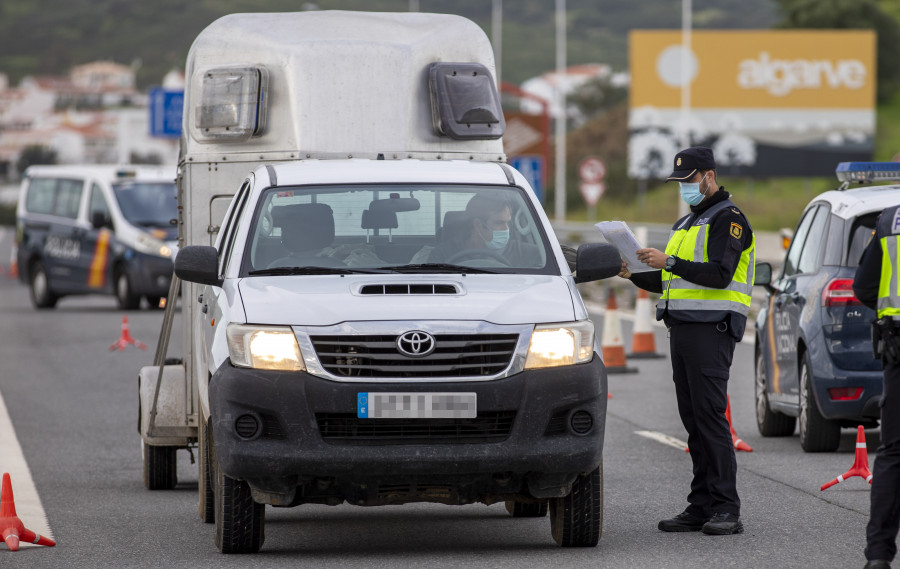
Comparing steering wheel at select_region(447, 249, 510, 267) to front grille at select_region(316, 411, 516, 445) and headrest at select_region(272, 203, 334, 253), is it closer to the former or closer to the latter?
headrest at select_region(272, 203, 334, 253)

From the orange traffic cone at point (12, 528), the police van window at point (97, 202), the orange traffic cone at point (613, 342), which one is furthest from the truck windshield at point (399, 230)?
the police van window at point (97, 202)

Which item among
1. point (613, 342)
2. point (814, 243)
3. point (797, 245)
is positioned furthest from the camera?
point (613, 342)

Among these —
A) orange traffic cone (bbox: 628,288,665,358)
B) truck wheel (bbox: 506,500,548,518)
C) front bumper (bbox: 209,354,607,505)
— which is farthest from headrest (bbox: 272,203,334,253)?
orange traffic cone (bbox: 628,288,665,358)

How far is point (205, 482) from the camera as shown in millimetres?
8547

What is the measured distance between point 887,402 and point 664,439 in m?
5.60

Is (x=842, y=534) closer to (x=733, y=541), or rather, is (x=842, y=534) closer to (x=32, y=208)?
(x=733, y=541)

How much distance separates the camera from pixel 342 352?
7289 mm

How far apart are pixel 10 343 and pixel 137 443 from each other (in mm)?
9912

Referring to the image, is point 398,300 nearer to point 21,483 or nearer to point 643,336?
point 21,483

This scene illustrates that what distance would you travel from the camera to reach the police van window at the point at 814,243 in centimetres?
1143

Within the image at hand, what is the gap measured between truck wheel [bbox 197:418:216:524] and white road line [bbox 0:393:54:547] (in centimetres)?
76

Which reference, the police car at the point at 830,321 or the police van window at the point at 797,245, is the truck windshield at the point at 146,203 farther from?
the police car at the point at 830,321

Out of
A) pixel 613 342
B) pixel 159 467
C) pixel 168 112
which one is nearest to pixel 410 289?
pixel 159 467

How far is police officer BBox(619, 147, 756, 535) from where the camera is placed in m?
8.23
